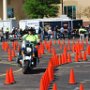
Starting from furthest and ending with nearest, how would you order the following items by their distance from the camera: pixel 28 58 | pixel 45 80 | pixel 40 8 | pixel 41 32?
1. pixel 40 8
2. pixel 41 32
3. pixel 28 58
4. pixel 45 80

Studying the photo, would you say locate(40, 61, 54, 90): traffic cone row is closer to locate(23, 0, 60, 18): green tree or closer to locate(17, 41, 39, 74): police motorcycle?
locate(17, 41, 39, 74): police motorcycle

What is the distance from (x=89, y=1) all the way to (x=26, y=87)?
7265cm

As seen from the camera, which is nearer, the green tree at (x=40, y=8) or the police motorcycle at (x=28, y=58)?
the police motorcycle at (x=28, y=58)

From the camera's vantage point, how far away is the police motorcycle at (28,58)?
2050 cm

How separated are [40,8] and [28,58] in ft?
195

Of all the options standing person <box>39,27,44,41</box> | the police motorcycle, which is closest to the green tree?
standing person <box>39,27,44,41</box>

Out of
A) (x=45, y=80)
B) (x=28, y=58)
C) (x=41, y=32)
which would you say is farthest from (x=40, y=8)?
(x=45, y=80)

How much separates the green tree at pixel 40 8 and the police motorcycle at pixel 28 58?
192 feet

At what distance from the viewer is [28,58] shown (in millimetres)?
20672

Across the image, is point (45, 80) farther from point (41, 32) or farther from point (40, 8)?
point (40, 8)

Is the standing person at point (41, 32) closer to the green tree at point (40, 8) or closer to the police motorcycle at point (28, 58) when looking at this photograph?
the green tree at point (40, 8)

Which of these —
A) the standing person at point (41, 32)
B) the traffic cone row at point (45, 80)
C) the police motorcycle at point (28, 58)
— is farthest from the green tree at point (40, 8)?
the traffic cone row at point (45, 80)

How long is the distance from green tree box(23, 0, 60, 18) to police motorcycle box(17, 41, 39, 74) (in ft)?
192

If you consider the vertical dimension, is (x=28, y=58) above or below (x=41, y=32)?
above
